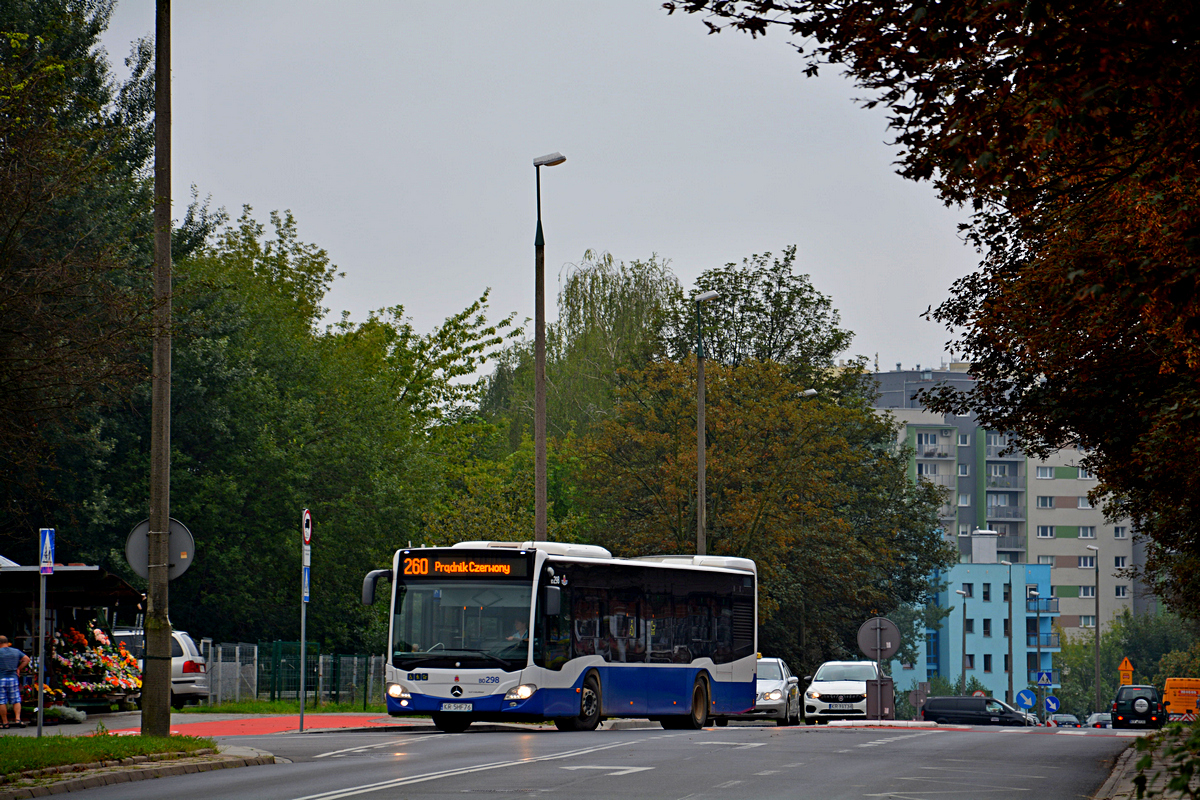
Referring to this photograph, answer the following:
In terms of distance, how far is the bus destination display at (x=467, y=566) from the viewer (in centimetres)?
2459

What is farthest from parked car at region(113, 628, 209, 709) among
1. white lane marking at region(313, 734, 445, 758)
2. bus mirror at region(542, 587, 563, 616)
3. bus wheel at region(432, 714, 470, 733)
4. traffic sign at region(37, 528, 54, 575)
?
traffic sign at region(37, 528, 54, 575)

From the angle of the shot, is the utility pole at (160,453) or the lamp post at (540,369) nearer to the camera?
the utility pole at (160,453)

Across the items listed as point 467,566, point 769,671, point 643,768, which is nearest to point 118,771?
point 643,768

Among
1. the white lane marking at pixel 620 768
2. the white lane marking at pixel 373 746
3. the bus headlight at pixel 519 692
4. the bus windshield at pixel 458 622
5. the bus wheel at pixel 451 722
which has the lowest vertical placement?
the bus wheel at pixel 451 722

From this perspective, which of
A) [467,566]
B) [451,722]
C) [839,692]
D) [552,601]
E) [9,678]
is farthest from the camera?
[839,692]

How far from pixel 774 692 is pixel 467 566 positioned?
15.4m

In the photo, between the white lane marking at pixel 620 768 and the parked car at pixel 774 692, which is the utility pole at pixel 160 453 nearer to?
the white lane marking at pixel 620 768

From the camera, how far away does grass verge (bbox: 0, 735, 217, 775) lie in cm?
1577

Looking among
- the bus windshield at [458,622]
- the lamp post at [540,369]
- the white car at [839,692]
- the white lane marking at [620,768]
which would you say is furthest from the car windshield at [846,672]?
the white lane marking at [620,768]

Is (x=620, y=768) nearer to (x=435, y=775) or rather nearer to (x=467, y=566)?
(x=435, y=775)

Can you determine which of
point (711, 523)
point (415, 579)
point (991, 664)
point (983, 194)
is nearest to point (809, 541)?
point (711, 523)

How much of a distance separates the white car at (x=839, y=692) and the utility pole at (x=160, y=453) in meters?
23.9

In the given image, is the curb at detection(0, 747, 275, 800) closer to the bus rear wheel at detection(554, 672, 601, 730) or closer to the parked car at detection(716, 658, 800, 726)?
the bus rear wheel at detection(554, 672, 601, 730)

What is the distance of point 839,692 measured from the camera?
4006 cm
